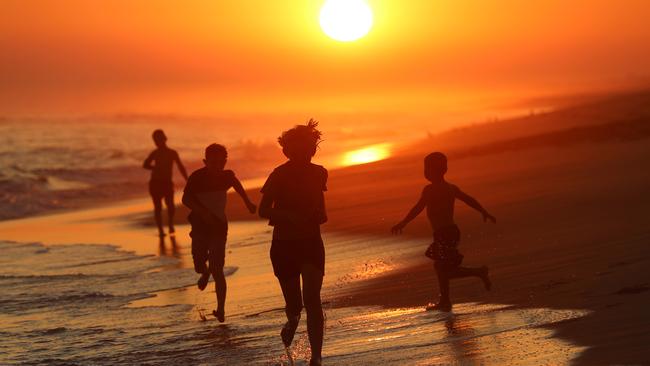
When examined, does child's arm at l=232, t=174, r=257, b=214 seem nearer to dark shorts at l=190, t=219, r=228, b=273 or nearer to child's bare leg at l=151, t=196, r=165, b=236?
dark shorts at l=190, t=219, r=228, b=273

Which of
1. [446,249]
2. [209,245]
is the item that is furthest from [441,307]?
[209,245]

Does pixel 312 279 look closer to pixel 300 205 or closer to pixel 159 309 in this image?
pixel 300 205

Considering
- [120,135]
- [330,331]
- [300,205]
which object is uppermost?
[120,135]

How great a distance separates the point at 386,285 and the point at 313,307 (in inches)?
125

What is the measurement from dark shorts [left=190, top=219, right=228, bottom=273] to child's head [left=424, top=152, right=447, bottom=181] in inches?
82.6

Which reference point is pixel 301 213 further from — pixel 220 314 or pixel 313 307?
pixel 220 314

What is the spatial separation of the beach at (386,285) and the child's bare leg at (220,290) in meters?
0.12

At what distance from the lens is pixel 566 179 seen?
682 inches

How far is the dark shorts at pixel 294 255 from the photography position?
7.39m

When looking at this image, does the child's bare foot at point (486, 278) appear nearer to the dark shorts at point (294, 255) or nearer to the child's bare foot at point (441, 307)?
the child's bare foot at point (441, 307)

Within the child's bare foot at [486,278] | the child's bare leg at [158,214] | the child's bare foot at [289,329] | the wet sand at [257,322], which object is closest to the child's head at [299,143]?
the child's bare foot at [289,329]

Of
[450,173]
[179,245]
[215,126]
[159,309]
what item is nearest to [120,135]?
[215,126]

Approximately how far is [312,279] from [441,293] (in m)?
1.93

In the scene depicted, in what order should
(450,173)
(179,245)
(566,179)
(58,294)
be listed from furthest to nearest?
(450,173) < (566,179) < (179,245) < (58,294)
